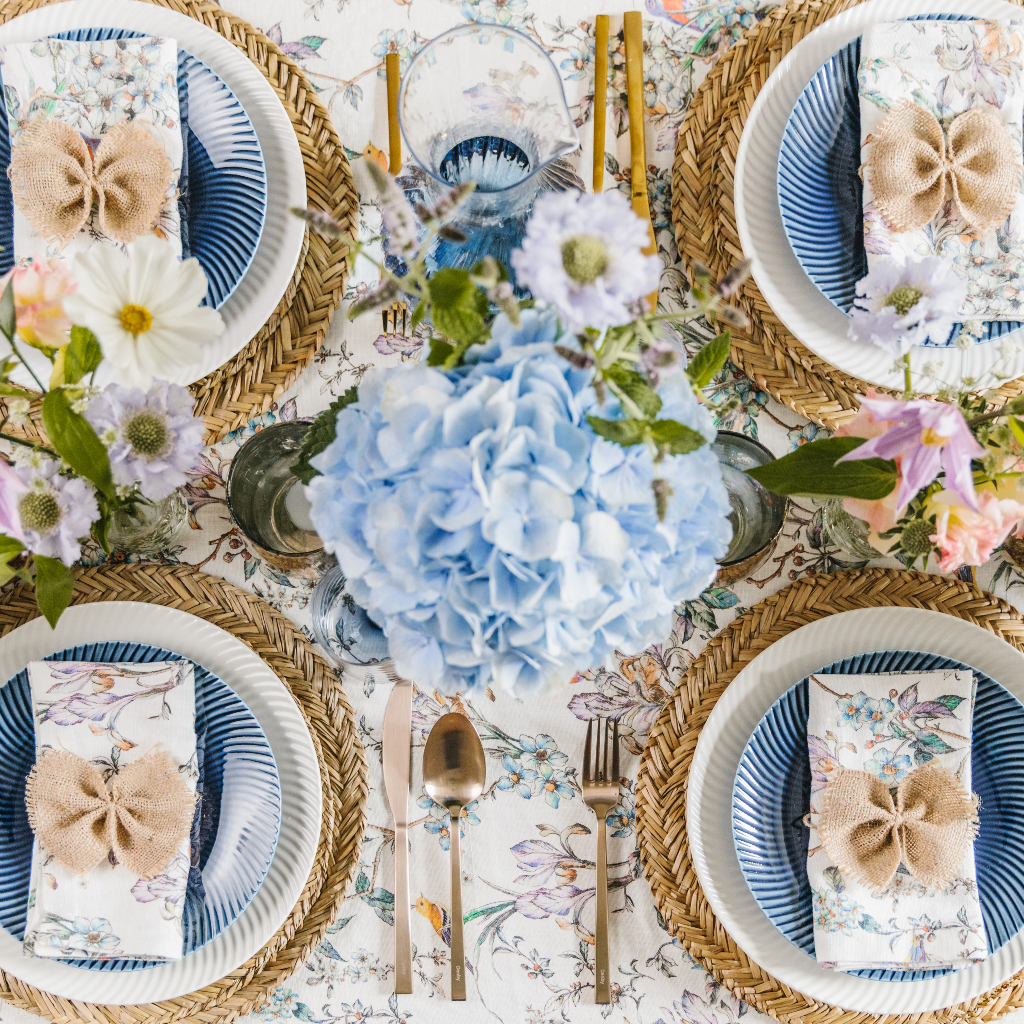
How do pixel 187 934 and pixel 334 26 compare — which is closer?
pixel 187 934

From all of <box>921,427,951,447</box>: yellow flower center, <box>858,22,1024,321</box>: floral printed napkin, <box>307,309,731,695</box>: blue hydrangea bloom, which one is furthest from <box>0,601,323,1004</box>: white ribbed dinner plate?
<box>858,22,1024,321</box>: floral printed napkin

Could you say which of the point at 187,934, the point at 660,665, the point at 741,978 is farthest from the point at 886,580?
the point at 187,934

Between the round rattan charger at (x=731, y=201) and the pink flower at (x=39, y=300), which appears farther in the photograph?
the round rattan charger at (x=731, y=201)

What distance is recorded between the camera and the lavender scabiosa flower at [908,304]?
0.71 meters

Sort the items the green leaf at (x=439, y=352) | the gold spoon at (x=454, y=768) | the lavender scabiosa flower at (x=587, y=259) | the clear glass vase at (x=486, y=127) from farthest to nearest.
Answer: the gold spoon at (x=454, y=768), the clear glass vase at (x=486, y=127), the green leaf at (x=439, y=352), the lavender scabiosa flower at (x=587, y=259)

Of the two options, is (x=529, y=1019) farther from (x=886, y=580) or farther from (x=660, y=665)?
(x=886, y=580)

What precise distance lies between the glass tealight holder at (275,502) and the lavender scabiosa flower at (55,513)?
24 centimetres

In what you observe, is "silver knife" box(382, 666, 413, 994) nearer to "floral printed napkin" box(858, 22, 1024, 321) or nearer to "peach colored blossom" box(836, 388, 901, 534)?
"peach colored blossom" box(836, 388, 901, 534)

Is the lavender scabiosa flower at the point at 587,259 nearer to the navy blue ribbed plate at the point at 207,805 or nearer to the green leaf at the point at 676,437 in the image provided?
the green leaf at the point at 676,437

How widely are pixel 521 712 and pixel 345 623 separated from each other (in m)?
0.23

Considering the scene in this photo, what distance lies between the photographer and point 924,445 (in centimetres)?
62

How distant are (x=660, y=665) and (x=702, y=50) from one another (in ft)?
2.39

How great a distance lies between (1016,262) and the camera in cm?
95

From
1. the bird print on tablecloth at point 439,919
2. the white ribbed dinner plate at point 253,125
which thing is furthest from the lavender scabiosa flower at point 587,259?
the bird print on tablecloth at point 439,919
